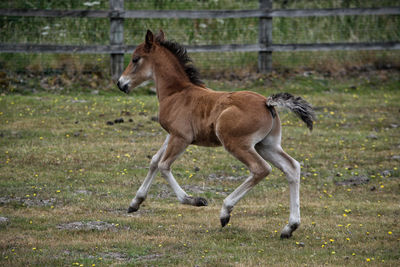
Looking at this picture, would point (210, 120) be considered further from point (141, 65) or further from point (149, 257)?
point (149, 257)

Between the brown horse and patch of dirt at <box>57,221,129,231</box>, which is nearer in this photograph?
the brown horse

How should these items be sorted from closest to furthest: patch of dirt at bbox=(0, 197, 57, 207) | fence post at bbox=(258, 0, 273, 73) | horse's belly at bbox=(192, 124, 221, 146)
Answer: horse's belly at bbox=(192, 124, 221, 146) → patch of dirt at bbox=(0, 197, 57, 207) → fence post at bbox=(258, 0, 273, 73)

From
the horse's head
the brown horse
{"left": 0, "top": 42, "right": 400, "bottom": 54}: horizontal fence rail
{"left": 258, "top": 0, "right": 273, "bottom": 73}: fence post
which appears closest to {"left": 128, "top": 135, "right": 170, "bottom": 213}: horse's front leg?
the brown horse

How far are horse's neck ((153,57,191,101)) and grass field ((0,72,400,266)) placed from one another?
5.26ft

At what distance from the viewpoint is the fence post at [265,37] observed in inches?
601

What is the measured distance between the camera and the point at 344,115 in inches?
529

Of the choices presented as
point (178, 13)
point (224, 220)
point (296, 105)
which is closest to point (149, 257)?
point (224, 220)

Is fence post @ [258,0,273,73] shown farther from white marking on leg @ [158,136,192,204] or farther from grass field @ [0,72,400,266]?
white marking on leg @ [158,136,192,204]

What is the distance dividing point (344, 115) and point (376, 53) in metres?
4.09

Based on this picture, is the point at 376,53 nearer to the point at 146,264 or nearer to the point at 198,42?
the point at 198,42

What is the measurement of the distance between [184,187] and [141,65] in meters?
2.17

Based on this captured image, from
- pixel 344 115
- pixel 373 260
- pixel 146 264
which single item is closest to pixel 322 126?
pixel 344 115

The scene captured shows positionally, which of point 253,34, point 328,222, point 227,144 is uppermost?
point 253,34

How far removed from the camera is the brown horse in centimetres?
644
